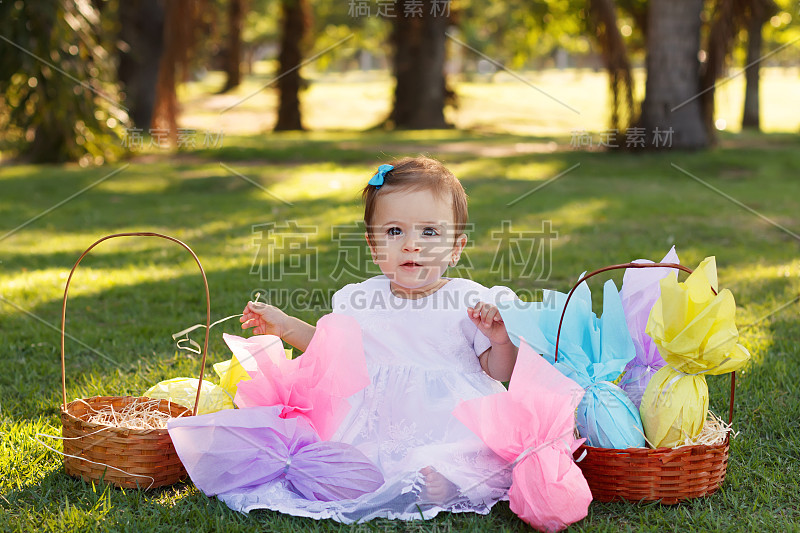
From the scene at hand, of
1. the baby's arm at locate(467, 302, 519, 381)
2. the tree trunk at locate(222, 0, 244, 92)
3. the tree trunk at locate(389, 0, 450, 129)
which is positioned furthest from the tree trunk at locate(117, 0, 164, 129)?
the baby's arm at locate(467, 302, 519, 381)

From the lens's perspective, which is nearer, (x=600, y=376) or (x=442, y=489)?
(x=442, y=489)

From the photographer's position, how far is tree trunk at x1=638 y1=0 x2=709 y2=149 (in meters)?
9.53

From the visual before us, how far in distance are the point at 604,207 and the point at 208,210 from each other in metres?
3.67

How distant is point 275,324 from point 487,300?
0.71m

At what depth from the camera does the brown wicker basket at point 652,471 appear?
224 cm

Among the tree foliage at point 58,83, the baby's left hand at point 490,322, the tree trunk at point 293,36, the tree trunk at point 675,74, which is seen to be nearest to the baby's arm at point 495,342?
the baby's left hand at point 490,322

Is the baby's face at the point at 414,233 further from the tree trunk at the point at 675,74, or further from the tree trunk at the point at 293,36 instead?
the tree trunk at the point at 293,36

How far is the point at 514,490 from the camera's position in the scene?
7.07ft

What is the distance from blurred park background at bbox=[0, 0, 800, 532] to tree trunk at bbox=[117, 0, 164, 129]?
3 cm

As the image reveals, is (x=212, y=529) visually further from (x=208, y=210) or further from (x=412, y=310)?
(x=208, y=210)

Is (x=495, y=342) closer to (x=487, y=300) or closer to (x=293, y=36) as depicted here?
(x=487, y=300)

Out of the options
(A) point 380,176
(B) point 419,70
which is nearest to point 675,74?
(B) point 419,70

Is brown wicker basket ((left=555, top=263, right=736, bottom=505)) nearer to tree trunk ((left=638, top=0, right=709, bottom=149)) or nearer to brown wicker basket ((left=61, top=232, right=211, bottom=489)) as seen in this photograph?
brown wicker basket ((left=61, top=232, right=211, bottom=489))

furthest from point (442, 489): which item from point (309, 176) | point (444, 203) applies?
point (309, 176)
